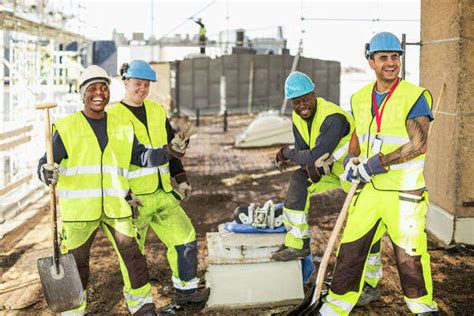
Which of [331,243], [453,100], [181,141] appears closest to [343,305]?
[331,243]

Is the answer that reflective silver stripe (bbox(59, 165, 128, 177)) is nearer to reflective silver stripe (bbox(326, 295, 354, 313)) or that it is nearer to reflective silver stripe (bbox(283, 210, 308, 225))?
reflective silver stripe (bbox(283, 210, 308, 225))

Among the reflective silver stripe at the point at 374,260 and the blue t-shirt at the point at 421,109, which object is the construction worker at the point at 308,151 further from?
the blue t-shirt at the point at 421,109

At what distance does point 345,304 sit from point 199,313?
137 cm

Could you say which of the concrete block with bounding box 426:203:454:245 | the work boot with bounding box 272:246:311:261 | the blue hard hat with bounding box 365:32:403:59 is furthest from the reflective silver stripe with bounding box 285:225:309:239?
the concrete block with bounding box 426:203:454:245

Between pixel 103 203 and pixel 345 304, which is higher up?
pixel 103 203

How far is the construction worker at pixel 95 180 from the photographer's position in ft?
14.5

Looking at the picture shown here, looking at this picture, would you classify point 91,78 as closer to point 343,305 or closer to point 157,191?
point 157,191

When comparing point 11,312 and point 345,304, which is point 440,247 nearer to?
point 345,304

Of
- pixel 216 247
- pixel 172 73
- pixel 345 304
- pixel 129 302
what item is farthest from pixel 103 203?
pixel 172 73

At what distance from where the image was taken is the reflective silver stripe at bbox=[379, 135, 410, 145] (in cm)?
417

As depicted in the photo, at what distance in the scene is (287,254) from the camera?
200 inches

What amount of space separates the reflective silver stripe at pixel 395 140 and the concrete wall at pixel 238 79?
2162 centimetres

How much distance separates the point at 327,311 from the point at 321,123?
165cm

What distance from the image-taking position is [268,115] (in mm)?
16500
